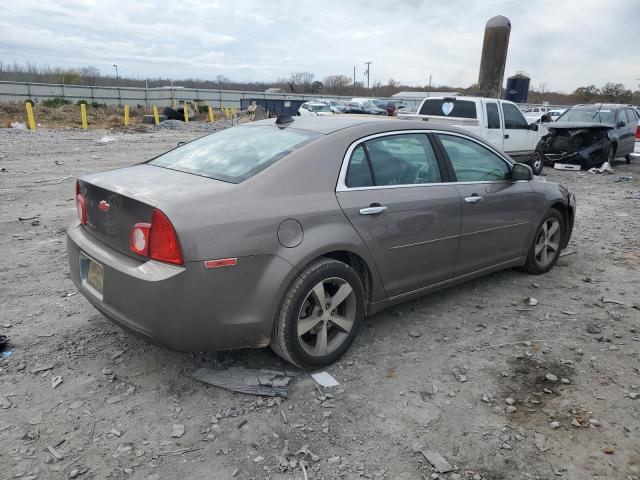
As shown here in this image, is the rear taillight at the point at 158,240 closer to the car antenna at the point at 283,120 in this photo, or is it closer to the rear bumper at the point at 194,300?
the rear bumper at the point at 194,300

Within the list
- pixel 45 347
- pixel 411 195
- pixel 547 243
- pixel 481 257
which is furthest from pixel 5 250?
pixel 547 243

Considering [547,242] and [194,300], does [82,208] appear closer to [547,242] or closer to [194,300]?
[194,300]

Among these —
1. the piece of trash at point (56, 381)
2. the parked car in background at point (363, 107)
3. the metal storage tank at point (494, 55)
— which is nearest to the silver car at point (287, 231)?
the piece of trash at point (56, 381)

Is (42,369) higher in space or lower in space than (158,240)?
lower

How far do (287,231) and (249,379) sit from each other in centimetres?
99

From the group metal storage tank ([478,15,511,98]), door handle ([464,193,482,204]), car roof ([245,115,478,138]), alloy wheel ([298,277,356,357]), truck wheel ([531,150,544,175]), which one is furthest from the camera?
metal storage tank ([478,15,511,98])

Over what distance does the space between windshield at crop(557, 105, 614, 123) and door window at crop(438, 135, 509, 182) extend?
37.2 feet

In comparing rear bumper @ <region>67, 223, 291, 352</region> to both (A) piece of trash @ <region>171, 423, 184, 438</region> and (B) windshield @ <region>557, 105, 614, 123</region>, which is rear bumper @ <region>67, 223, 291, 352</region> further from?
(B) windshield @ <region>557, 105, 614, 123</region>

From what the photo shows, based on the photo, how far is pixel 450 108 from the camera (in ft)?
36.3

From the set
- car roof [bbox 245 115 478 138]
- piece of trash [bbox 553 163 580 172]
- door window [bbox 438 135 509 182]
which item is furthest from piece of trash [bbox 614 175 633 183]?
car roof [bbox 245 115 478 138]

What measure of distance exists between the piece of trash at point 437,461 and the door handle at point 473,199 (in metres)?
2.08

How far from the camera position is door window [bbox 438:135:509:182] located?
13.4 feet

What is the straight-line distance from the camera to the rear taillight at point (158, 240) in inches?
103

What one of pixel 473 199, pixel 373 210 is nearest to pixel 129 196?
pixel 373 210
